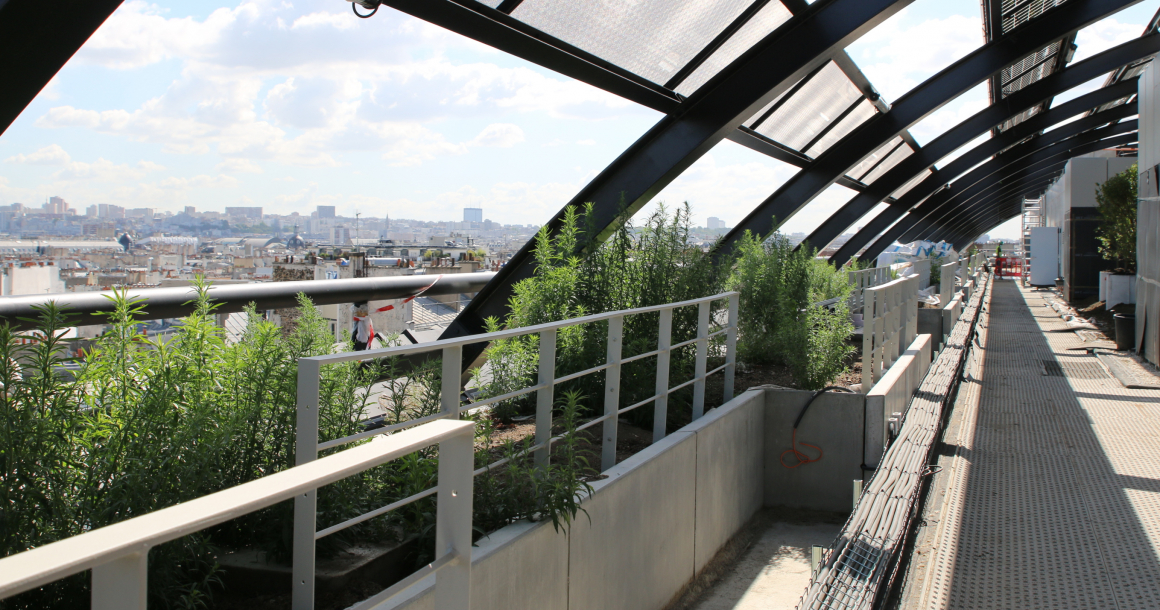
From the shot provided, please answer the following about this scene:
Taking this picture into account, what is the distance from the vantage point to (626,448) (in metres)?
4.68

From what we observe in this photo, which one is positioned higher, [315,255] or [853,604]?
[315,255]

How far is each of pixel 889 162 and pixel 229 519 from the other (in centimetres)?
1660

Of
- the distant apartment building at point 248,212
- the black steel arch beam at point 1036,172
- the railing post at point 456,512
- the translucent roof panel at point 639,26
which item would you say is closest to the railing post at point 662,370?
the translucent roof panel at point 639,26

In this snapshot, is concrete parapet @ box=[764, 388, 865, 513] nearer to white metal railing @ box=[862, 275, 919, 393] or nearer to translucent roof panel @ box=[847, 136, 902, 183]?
white metal railing @ box=[862, 275, 919, 393]

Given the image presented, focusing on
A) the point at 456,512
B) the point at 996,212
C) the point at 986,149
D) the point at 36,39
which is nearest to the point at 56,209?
the point at 36,39

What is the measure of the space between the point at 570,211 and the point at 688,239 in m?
1.28

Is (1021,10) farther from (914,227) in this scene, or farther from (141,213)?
(914,227)

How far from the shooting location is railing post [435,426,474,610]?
1494 millimetres

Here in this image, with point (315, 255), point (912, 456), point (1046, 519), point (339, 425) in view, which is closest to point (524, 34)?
point (339, 425)

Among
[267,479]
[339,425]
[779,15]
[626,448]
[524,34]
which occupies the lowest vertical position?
[626,448]

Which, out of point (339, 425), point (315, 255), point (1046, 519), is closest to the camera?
point (339, 425)

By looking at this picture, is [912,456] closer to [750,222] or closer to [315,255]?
[750,222]

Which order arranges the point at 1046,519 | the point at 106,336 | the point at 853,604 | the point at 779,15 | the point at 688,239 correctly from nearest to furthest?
the point at 106,336
the point at 853,604
the point at 1046,519
the point at 688,239
the point at 779,15

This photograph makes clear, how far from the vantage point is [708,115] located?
7.09 meters
